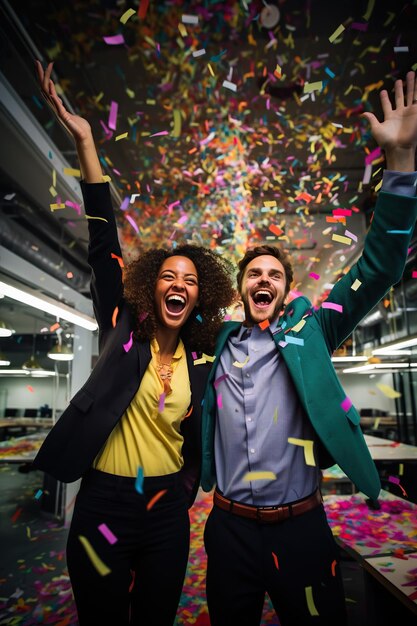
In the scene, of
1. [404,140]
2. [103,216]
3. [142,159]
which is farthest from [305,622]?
[142,159]

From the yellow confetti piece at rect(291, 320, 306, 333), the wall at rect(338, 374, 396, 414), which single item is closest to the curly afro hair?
the yellow confetti piece at rect(291, 320, 306, 333)

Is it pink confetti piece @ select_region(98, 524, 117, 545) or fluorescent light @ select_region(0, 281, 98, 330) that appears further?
fluorescent light @ select_region(0, 281, 98, 330)

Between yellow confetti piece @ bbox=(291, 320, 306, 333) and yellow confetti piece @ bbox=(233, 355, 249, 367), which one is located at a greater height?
yellow confetti piece @ bbox=(291, 320, 306, 333)

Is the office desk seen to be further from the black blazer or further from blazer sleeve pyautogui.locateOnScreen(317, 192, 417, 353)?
blazer sleeve pyautogui.locateOnScreen(317, 192, 417, 353)

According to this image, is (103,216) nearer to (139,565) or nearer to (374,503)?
(139,565)

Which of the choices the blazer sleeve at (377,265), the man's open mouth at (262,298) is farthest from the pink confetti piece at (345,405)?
the man's open mouth at (262,298)

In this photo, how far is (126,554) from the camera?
1440mm

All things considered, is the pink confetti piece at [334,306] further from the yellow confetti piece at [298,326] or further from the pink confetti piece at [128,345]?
the pink confetti piece at [128,345]

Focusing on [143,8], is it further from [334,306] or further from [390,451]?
[390,451]

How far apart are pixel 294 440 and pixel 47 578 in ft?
12.0

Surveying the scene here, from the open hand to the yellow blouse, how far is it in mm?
1281

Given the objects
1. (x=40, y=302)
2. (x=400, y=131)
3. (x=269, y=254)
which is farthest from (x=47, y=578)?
(x=400, y=131)

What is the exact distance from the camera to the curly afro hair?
5.98 ft

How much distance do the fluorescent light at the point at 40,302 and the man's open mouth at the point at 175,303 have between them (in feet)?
6.02
